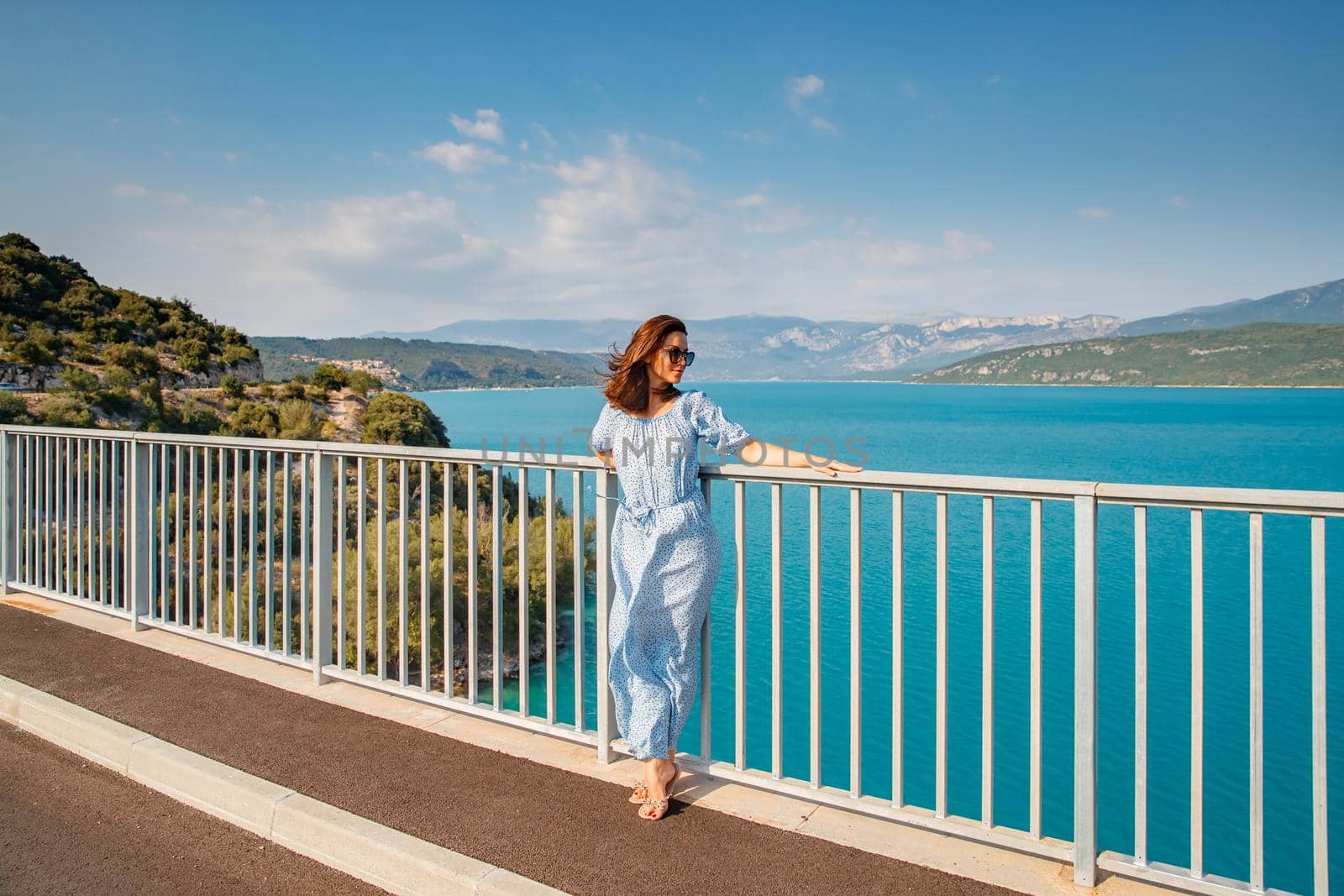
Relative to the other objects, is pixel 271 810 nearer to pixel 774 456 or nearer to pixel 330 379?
pixel 774 456

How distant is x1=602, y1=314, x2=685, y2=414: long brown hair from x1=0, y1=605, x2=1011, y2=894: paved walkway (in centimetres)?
139

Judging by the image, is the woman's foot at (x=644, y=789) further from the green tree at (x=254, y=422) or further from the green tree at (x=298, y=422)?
the green tree at (x=254, y=422)

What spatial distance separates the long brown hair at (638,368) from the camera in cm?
274

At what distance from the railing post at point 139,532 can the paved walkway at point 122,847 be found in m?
1.71

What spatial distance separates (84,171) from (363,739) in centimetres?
3956

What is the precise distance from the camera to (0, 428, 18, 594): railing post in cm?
553

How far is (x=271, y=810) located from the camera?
271 cm

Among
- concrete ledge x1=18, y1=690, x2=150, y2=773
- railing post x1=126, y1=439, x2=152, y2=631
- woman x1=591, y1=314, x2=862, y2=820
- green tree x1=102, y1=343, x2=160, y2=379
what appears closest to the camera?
→ woman x1=591, y1=314, x2=862, y2=820

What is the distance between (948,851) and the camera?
2430mm

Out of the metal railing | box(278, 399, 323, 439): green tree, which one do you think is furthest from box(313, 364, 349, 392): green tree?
the metal railing

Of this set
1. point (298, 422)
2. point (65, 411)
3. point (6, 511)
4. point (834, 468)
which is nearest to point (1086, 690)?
point (834, 468)

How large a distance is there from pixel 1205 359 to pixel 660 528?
602 ft

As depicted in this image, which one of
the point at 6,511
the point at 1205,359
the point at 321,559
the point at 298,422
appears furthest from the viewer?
the point at 1205,359

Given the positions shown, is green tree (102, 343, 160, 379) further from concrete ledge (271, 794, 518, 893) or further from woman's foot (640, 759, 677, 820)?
woman's foot (640, 759, 677, 820)
